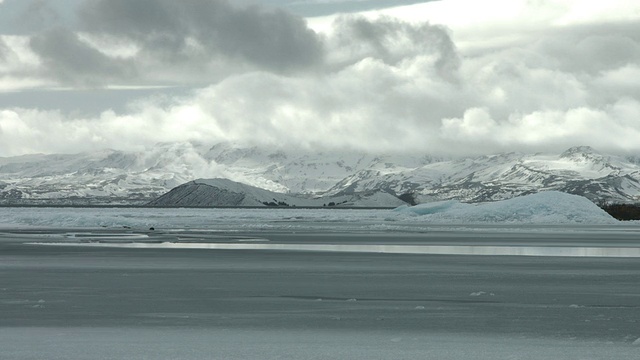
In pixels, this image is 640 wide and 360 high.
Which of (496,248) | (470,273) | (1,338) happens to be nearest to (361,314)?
(1,338)

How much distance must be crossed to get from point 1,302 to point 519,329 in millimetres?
9506

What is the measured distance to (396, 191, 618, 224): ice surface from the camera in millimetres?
88375

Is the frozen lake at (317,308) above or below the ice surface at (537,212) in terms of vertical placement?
below

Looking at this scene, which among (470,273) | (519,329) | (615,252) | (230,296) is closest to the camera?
(519,329)

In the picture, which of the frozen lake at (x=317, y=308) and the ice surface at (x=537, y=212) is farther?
the ice surface at (x=537, y=212)

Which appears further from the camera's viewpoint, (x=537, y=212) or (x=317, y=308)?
(x=537, y=212)

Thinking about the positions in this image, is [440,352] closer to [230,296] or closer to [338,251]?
[230,296]

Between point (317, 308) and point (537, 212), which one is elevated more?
point (537, 212)

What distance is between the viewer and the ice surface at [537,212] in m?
88.4

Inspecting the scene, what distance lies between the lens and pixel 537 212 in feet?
299

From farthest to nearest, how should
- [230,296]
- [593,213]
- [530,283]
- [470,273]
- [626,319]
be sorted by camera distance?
1. [593,213]
2. [470,273]
3. [530,283]
4. [230,296]
5. [626,319]

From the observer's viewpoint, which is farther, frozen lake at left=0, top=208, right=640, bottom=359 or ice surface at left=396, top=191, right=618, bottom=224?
ice surface at left=396, top=191, right=618, bottom=224

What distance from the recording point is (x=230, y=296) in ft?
61.6

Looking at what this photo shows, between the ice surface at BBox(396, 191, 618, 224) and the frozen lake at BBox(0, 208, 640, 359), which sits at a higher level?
the ice surface at BBox(396, 191, 618, 224)
